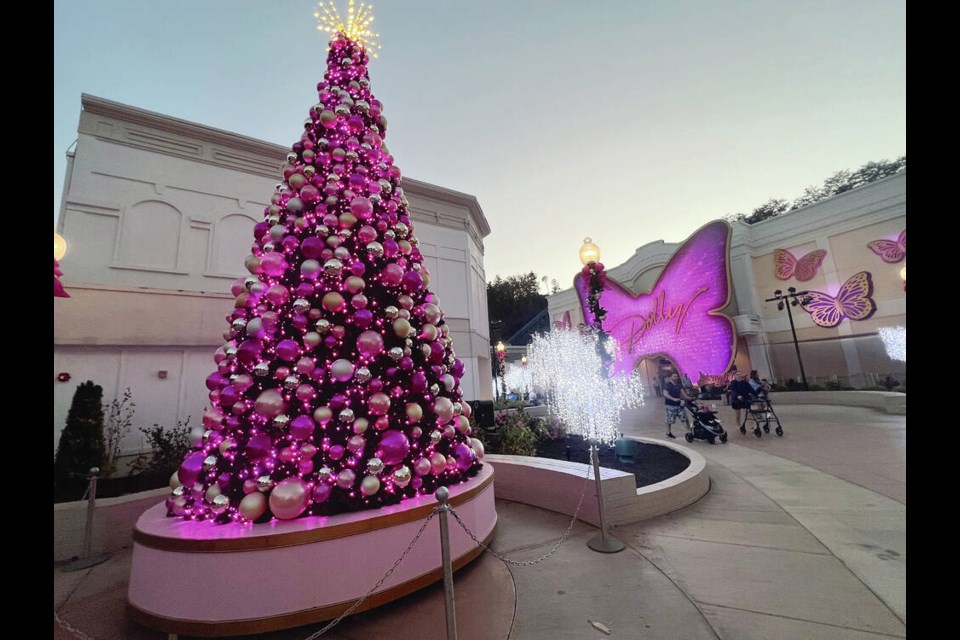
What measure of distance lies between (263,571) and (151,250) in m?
8.90

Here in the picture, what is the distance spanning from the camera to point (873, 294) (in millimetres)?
16656

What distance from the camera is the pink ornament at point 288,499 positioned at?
8.80ft

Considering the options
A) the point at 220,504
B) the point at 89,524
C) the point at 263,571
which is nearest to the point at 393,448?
the point at 263,571

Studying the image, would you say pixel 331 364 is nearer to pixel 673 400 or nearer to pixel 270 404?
pixel 270 404

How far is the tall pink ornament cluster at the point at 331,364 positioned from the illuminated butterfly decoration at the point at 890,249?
2290 centimetres

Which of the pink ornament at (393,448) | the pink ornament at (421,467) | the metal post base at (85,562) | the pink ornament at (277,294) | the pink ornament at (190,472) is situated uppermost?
the pink ornament at (277,294)

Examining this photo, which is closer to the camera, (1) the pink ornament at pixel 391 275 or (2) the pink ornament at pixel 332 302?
(2) the pink ornament at pixel 332 302

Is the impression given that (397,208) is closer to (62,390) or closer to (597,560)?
(597,560)

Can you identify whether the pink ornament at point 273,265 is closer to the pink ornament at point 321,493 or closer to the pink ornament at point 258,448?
the pink ornament at point 258,448

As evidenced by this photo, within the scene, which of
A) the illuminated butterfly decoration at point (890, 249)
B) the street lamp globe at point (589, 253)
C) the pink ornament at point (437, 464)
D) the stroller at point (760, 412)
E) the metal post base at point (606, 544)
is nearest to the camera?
the pink ornament at point (437, 464)

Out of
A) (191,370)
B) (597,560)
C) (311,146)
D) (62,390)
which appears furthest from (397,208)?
(62,390)

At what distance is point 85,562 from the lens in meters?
4.00

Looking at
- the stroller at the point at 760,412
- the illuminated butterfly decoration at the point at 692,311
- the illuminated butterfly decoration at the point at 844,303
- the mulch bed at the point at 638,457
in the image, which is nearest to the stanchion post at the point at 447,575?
the mulch bed at the point at 638,457
